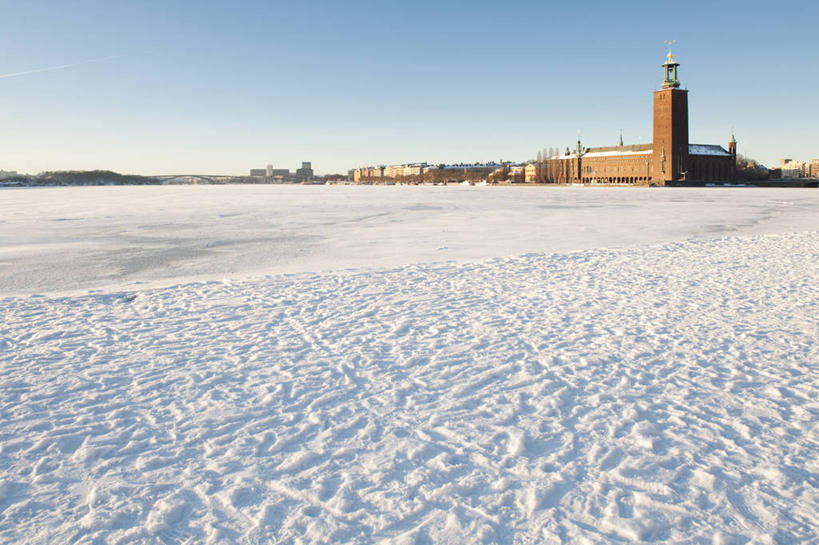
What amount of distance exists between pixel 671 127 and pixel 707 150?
46.5ft

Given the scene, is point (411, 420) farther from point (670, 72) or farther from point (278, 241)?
point (670, 72)

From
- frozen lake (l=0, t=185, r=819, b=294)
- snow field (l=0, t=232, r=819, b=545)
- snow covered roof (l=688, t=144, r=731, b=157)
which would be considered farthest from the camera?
snow covered roof (l=688, t=144, r=731, b=157)

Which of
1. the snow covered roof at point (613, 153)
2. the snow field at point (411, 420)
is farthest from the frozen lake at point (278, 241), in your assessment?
the snow covered roof at point (613, 153)

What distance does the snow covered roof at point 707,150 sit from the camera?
90375 millimetres

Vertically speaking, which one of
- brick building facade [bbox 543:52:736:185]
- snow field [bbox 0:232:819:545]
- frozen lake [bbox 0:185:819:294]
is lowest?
snow field [bbox 0:232:819:545]

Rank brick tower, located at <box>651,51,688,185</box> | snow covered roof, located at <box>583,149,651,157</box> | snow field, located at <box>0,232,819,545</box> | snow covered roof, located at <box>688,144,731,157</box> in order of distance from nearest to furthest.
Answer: snow field, located at <box>0,232,819,545</box>
brick tower, located at <box>651,51,688,185</box>
snow covered roof, located at <box>688,144,731,157</box>
snow covered roof, located at <box>583,149,651,157</box>

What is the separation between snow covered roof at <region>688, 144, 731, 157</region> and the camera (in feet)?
297

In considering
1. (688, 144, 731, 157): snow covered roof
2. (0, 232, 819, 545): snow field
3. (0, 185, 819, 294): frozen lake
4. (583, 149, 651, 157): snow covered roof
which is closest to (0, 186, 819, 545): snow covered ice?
(0, 232, 819, 545): snow field

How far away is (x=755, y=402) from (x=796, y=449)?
66 centimetres

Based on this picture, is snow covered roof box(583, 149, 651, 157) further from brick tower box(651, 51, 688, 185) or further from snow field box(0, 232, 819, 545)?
snow field box(0, 232, 819, 545)

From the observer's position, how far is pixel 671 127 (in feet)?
269

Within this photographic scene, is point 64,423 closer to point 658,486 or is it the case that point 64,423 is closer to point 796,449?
point 658,486

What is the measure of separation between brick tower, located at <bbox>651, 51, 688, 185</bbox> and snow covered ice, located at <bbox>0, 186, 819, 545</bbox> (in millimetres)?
81125

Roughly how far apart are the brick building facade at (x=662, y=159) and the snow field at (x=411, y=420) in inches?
3066
